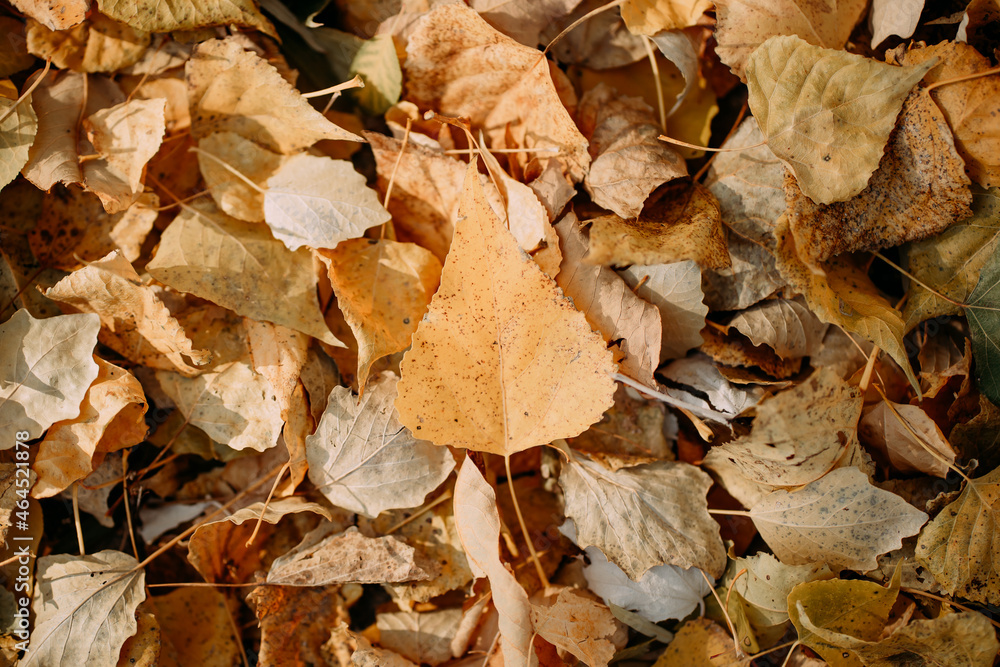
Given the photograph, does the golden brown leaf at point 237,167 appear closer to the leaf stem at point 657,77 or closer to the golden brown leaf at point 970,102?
the leaf stem at point 657,77

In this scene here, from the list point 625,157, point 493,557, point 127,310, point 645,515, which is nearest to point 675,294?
point 625,157

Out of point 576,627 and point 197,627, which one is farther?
point 197,627

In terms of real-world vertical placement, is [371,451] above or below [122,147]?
below

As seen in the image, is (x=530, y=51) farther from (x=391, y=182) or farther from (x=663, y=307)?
(x=663, y=307)

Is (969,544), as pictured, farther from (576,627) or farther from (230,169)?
(230,169)

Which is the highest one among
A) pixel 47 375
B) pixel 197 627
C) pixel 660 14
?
pixel 660 14

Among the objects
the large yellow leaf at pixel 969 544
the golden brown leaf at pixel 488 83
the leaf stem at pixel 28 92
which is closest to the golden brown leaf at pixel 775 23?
the golden brown leaf at pixel 488 83

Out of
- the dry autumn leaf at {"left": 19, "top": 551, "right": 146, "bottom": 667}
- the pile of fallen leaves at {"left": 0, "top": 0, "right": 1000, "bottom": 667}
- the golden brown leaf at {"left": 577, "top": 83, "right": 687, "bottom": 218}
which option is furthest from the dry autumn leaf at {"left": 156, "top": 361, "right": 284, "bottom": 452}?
the golden brown leaf at {"left": 577, "top": 83, "right": 687, "bottom": 218}
